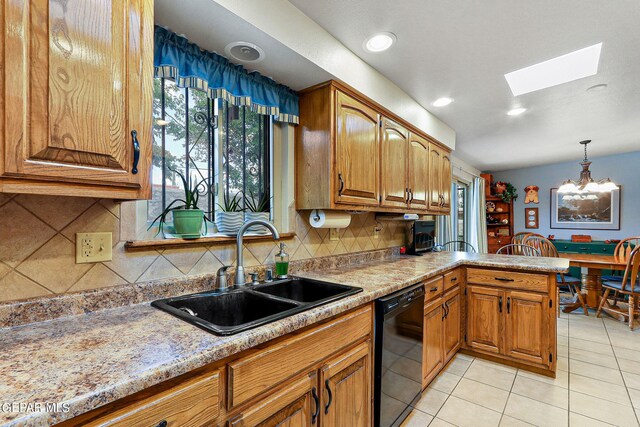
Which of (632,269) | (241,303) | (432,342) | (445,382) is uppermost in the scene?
(241,303)

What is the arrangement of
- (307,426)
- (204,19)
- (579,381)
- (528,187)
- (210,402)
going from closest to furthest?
(210,402) → (307,426) → (204,19) → (579,381) → (528,187)

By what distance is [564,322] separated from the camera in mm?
3492

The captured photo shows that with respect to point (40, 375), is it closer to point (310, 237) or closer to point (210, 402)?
point (210, 402)

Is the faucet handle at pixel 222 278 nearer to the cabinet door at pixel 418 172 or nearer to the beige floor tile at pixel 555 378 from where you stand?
the cabinet door at pixel 418 172

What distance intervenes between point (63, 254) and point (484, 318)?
9.37 ft

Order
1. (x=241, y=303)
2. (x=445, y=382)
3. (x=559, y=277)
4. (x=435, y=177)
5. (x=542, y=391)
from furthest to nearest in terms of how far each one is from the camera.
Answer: (x=559, y=277)
(x=435, y=177)
(x=445, y=382)
(x=542, y=391)
(x=241, y=303)

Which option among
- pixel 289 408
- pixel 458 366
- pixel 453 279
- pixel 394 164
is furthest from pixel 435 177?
pixel 289 408

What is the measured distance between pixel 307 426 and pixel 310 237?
114 cm

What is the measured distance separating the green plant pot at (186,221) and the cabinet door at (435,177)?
2349mm

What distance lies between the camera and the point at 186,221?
1.37 metres

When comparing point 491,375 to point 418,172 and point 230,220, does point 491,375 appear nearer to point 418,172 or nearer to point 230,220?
point 418,172

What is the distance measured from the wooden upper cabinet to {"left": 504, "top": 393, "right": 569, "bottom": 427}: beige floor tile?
244 cm

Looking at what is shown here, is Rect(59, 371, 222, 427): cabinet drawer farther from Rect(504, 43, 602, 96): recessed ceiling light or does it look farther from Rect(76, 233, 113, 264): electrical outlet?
Rect(504, 43, 602, 96): recessed ceiling light

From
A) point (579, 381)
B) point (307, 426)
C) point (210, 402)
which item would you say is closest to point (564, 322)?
point (579, 381)
